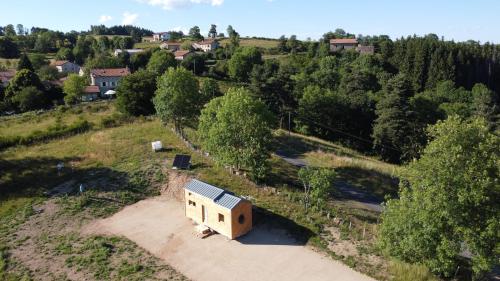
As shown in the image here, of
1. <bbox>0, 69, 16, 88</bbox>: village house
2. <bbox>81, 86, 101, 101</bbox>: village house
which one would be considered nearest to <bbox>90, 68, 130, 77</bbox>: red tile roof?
<bbox>81, 86, 101, 101</bbox>: village house

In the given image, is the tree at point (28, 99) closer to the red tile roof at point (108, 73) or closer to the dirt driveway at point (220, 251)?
the red tile roof at point (108, 73)

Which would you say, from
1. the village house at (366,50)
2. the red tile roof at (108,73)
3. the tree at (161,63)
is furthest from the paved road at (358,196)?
the village house at (366,50)

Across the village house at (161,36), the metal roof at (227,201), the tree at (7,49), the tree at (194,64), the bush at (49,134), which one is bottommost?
the metal roof at (227,201)

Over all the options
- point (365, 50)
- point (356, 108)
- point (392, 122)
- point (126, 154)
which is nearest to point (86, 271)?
point (126, 154)

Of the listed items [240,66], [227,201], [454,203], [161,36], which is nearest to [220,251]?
[227,201]

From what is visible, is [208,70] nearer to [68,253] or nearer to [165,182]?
[165,182]

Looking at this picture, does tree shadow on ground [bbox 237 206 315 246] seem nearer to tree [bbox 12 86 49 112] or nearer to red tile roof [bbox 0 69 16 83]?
tree [bbox 12 86 49 112]

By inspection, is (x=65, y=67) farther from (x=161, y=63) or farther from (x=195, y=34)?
(x=195, y=34)
